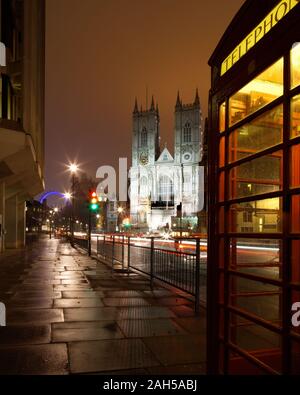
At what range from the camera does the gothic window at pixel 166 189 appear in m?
119

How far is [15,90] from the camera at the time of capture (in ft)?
75.4

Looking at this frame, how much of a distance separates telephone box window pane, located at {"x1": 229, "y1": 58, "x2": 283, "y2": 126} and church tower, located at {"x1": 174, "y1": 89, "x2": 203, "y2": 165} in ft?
367

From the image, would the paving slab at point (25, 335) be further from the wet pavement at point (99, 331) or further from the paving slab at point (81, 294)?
the paving slab at point (81, 294)

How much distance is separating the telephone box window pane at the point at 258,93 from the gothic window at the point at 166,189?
115094mm

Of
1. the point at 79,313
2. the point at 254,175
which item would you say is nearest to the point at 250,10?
the point at 254,175

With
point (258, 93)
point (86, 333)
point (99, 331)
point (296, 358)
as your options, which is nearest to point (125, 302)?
point (99, 331)

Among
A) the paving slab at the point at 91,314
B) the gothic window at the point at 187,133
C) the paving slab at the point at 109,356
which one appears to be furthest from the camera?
the gothic window at the point at 187,133

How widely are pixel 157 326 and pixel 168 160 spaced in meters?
113

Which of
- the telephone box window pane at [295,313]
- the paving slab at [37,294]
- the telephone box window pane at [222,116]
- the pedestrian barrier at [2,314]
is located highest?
the telephone box window pane at [222,116]

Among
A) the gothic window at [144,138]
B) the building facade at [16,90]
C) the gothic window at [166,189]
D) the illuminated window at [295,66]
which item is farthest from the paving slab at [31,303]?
the gothic window at [144,138]

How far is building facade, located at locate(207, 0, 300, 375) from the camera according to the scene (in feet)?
9.20

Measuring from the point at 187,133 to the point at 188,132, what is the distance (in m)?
0.40

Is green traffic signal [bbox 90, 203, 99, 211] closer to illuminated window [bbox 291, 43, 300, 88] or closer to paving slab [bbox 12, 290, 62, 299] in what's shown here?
paving slab [bbox 12, 290, 62, 299]

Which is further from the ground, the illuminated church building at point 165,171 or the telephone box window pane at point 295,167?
the illuminated church building at point 165,171
